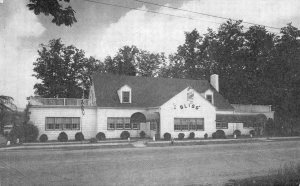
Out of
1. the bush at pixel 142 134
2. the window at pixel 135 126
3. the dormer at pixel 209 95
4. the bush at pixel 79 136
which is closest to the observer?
the bush at pixel 79 136

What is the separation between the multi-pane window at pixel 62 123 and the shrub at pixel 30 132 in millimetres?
1499

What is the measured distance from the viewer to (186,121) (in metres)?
37.8

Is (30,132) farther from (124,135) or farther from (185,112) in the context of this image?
(185,112)

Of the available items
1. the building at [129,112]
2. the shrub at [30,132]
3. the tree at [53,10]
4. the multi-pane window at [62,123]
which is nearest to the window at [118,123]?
the building at [129,112]

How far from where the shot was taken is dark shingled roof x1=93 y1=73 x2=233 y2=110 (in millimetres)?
37438

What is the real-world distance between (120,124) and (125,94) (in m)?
3.54

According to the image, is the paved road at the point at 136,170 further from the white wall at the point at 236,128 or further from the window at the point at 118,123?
the white wall at the point at 236,128

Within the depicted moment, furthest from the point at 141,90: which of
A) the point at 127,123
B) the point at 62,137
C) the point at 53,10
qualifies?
the point at 53,10

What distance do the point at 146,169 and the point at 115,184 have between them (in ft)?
10.9

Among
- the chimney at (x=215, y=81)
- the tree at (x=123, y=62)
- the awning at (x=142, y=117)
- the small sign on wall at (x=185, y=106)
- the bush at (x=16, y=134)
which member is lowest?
the bush at (x=16, y=134)

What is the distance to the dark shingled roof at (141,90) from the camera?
37438 mm

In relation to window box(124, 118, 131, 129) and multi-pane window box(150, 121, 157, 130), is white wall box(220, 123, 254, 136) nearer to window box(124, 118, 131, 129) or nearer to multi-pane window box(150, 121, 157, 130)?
multi-pane window box(150, 121, 157, 130)

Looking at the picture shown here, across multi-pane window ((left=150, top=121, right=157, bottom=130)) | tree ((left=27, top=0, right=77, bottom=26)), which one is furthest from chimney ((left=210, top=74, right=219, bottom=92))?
tree ((left=27, top=0, right=77, bottom=26))

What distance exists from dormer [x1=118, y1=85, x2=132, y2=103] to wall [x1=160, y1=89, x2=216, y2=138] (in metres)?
4.44
